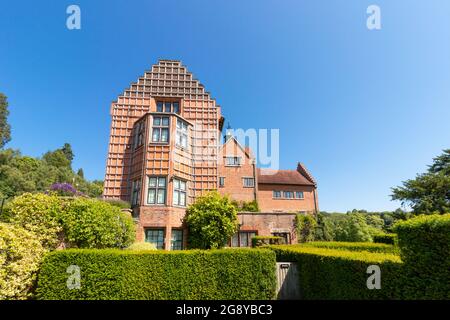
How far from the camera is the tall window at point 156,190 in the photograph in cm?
1745

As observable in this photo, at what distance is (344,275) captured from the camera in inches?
268

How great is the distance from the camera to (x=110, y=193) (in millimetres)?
19453

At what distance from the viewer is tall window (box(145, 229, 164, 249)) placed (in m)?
16.9

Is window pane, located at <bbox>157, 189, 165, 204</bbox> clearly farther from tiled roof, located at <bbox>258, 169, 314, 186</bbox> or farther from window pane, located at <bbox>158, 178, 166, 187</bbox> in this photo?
tiled roof, located at <bbox>258, 169, 314, 186</bbox>

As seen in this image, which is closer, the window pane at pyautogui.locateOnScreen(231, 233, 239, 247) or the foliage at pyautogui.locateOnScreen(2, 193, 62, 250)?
the foliage at pyautogui.locateOnScreen(2, 193, 62, 250)

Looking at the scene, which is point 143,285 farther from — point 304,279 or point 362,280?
point 362,280

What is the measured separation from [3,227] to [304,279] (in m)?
10.6

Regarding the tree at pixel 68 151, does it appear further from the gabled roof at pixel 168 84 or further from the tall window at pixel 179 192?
the tall window at pixel 179 192

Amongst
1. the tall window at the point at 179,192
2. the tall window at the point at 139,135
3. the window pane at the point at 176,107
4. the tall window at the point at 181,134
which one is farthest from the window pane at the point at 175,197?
the window pane at the point at 176,107

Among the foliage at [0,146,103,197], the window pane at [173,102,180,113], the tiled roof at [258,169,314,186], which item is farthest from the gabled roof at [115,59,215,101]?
the foliage at [0,146,103,197]

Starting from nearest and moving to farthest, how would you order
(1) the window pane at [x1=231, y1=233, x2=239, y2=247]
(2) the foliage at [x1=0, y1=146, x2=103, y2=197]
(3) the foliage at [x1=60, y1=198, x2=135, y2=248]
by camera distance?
1. (3) the foliage at [x1=60, y1=198, x2=135, y2=248]
2. (1) the window pane at [x1=231, y1=233, x2=239, y2=247]
3. (2) the foliage at [x1=0, y1=146, x2=103, y2=197]

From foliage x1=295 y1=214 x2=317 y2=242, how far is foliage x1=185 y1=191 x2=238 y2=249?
679cm

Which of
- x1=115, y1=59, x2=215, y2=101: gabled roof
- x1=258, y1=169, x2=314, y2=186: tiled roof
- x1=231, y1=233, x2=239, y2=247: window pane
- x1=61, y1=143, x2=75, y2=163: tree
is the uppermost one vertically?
x1=61, y1=143, x2=75, y2=163: tree
